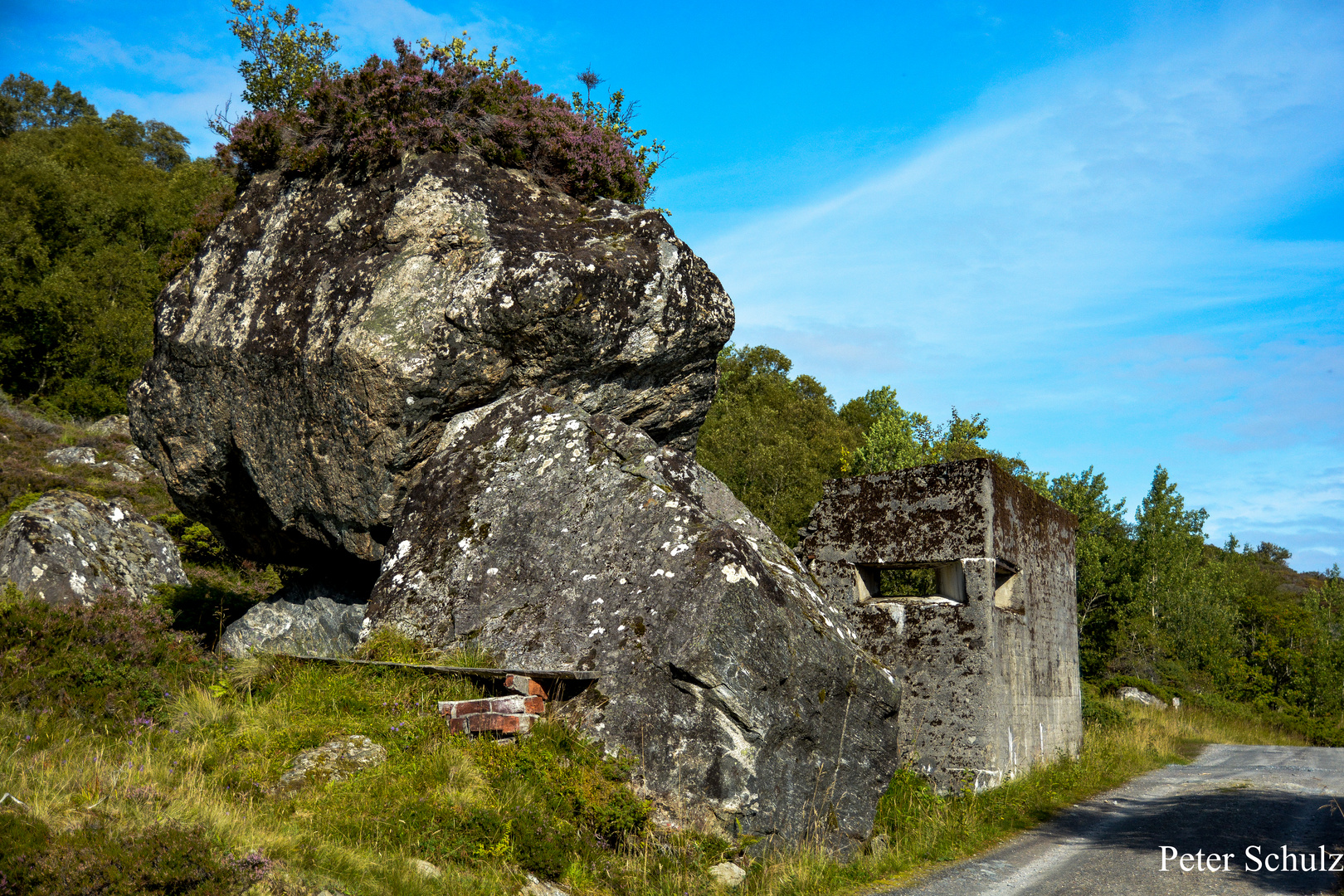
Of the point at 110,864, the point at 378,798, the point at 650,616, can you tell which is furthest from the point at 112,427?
the point at 110,864

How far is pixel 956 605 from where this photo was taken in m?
9.20

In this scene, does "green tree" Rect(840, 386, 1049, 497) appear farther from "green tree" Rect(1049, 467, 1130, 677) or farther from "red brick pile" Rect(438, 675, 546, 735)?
"red brick pile" Rect(438, 675, 546, 735)

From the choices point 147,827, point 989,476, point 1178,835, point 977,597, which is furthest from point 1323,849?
point 147,827

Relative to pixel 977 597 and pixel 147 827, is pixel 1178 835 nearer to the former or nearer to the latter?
pixel 977 597

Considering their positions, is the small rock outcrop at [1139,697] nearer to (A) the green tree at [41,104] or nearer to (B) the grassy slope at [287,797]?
(B) the grassy slope at [287,797]

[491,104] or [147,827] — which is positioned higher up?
[491,104]

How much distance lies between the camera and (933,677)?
9.13 m

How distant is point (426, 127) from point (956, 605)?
7.41m

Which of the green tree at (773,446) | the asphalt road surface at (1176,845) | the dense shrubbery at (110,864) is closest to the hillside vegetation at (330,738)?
the dense shrubbery at (110,864)

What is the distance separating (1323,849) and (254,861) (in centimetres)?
768

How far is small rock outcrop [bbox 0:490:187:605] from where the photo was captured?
894 cm

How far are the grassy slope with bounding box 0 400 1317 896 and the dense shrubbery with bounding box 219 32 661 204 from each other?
4924mm
